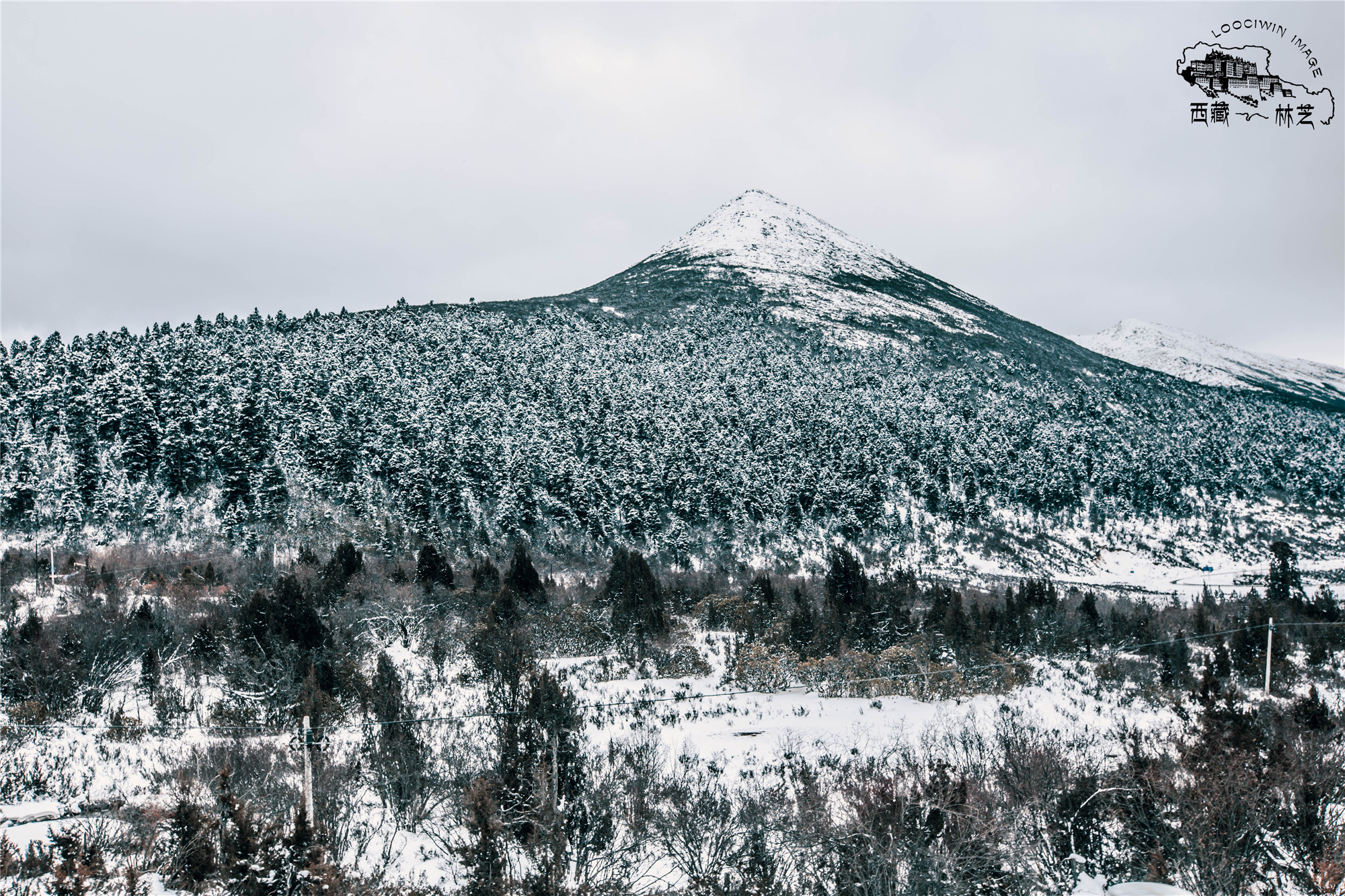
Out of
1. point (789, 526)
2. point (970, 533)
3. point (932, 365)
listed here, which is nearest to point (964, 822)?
point (789, 526)

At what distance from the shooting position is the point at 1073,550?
77.6 m

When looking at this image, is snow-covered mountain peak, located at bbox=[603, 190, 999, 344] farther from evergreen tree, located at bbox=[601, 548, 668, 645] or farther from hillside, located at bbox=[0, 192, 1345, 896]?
evergreen tree, located at bbox=[601, 548, 668, 645]

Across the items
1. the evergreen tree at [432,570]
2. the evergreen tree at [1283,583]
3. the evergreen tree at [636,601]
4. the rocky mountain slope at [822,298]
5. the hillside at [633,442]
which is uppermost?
the rocky mountain slope at [822,298]

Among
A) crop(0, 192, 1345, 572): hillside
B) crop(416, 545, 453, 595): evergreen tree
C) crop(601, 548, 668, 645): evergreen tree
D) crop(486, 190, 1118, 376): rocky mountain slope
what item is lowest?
crop(601, 548, 668, 645): evergreen tree

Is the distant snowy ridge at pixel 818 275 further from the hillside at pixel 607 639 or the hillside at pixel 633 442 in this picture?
the hillside at pixel 607 639

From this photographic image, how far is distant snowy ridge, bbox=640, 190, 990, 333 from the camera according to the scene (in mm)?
148125

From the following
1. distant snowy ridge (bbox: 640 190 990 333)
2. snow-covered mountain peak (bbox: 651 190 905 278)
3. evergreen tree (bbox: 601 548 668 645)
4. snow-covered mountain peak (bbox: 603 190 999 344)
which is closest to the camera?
evergreen tree (bbox: 601 548 668 645)

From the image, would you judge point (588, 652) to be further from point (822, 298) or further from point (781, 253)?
point (781, 253)

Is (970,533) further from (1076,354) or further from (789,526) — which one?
(1076,354)

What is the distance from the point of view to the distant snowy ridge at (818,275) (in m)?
148

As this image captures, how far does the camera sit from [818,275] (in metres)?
168

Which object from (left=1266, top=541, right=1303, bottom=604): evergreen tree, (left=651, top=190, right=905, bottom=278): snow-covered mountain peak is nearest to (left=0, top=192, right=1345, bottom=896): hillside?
(left=1266, top=541, right=1303, bottom=604): evergreen tree

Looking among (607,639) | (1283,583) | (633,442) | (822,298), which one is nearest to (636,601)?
(607,639)

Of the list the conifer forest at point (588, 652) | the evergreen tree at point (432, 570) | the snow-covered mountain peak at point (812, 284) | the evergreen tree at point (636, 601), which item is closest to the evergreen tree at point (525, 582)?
Result: the conifer forest at point (588, 652)
